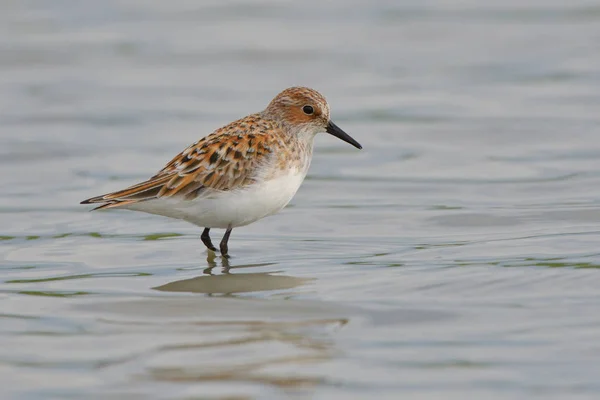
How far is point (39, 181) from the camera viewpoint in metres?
11.4

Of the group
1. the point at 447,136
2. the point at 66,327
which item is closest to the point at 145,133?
the point at 447,136

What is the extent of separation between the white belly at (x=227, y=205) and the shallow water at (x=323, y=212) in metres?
0.38

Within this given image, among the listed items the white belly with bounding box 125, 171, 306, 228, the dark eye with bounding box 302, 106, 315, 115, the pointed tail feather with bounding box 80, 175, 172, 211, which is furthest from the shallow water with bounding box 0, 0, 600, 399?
the dark eye with bounding box 302, 106, 315, 115

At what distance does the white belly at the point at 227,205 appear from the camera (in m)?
8.40

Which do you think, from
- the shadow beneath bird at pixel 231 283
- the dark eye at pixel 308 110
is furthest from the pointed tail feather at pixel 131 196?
the dark eye at pixel 308 110

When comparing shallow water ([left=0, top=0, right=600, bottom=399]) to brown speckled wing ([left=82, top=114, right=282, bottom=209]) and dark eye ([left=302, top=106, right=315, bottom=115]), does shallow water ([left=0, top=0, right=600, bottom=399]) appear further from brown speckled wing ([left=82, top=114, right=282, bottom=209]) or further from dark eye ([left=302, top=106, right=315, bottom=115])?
dark eye ([left=302, top=106, right=315, bottom=115])

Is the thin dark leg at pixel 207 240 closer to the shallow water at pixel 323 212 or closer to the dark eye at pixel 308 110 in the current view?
the shallow water at pixel 323 212

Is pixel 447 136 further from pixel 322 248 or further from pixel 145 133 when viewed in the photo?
pixel 322 248

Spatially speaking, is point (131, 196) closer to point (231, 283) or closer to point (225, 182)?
point (225, 182)

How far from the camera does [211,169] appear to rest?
27.9ft

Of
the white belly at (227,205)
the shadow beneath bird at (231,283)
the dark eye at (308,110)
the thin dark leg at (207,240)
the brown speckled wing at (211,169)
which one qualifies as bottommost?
the shadow beneath bird at (231,283)

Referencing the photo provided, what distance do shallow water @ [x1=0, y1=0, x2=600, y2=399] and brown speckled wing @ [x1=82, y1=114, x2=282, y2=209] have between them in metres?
0.56

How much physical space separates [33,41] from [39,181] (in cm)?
566

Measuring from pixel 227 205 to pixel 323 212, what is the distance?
2.06 metres
